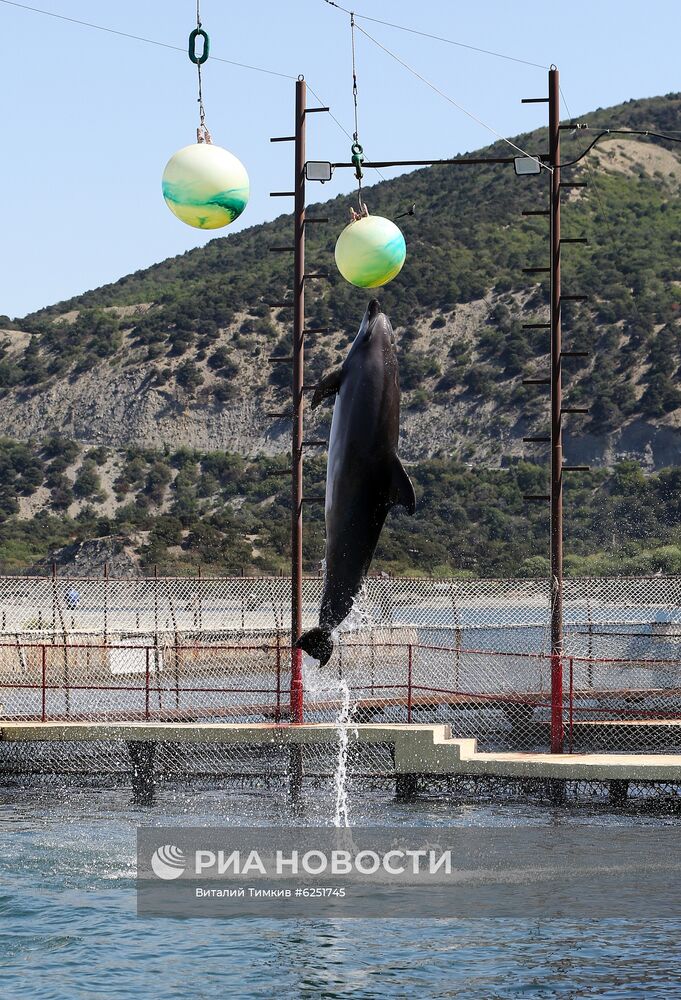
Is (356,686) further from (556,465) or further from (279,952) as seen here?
(279,952)

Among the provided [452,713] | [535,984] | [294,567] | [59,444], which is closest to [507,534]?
[59,444]

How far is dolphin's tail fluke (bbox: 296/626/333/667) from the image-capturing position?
25.3 feet

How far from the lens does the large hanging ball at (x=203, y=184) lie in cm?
881

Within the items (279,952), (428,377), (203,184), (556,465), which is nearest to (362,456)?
(203,184)

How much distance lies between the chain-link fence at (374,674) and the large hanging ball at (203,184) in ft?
25.7

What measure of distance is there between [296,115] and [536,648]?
852 inches

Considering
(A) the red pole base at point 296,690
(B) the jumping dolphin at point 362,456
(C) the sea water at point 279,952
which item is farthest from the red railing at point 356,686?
(B) the jumping dolphin at point 362,456

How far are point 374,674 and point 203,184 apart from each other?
15.7m

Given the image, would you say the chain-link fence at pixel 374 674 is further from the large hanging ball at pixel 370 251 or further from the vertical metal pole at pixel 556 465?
the large hanging ball at pixel 370 251

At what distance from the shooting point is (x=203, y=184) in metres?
8.80

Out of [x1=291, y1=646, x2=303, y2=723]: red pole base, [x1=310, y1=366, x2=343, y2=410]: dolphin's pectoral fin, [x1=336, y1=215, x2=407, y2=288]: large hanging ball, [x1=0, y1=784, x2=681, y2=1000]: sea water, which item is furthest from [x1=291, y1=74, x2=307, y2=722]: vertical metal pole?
[x1=310, y1=366, x2=343, y2=410]: dolphin's pectoral fin

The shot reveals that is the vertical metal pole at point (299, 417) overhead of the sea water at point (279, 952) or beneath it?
overhead

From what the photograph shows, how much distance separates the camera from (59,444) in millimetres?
83812

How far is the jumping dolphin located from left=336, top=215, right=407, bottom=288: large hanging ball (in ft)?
4.13
